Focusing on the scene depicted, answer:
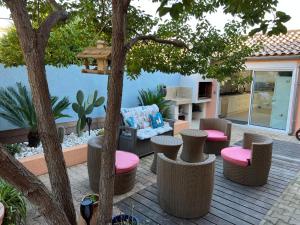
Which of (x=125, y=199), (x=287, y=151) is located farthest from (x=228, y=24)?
(x=287, y=151)

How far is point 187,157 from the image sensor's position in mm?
Result: 5578

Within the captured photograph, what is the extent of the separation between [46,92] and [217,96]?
9.71 meters

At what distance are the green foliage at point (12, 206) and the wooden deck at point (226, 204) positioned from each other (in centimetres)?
133

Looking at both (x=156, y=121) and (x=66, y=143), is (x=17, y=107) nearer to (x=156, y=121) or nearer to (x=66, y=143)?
(x=66, y=143)

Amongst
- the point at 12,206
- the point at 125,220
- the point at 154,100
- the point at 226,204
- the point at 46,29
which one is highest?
the point at 46,29

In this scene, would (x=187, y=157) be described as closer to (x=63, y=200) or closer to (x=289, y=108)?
(x=63, y=200)

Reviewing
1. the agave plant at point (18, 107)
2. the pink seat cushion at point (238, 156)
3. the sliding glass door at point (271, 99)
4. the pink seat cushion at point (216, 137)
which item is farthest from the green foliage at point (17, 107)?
the sliding glass door at point (271, 99)

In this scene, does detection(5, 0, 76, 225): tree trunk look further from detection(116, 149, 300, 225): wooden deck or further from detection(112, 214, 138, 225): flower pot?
detection(116, 149, 300, 225): wooden deck

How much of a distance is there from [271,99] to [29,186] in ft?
32.1

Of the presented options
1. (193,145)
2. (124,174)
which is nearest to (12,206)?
(124,174)

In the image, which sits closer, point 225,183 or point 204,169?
point 204,169

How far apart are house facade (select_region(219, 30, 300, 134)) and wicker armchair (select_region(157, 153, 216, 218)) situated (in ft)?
22.0

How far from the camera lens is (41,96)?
181cm

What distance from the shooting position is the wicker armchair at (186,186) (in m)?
3.33
